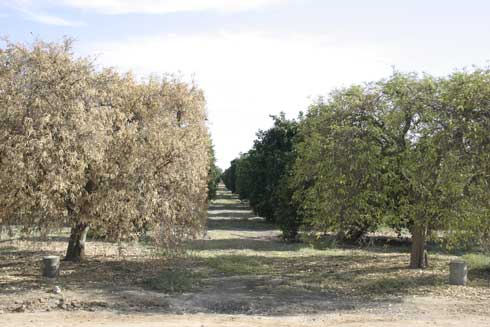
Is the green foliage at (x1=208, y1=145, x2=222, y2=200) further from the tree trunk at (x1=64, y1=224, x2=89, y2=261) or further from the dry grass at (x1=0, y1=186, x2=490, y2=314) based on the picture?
the tree trunk at (x1=64, y1=224, x2=89, y2=261)

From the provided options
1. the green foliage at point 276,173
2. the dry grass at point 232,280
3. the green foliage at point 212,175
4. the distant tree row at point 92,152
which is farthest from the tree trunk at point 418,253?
the green foliage at point 276,173

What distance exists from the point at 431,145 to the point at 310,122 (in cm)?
478

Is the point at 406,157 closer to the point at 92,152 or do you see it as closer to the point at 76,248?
the point at 92,152

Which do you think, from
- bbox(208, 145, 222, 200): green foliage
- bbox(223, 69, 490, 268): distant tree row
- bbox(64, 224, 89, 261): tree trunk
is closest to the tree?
bbox(223, 69, 490, 268): distant tree row

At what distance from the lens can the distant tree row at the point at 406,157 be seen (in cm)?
1455

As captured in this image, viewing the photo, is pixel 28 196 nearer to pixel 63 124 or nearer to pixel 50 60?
pixel 63 124

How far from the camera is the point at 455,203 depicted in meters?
14.6

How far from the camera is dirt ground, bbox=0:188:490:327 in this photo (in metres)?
11.0

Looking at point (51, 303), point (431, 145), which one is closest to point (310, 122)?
point (431, 145)

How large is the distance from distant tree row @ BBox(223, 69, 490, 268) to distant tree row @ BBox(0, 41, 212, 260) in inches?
158

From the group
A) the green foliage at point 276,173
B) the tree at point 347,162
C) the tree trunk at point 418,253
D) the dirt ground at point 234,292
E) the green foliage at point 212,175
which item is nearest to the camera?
the dirt ground at point 234,292

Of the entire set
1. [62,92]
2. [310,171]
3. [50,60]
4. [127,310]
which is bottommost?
[127,310]

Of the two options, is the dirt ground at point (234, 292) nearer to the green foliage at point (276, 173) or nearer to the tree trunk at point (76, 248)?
the tree trunk at point (76, 248)

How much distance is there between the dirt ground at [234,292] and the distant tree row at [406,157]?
1.76 metres
